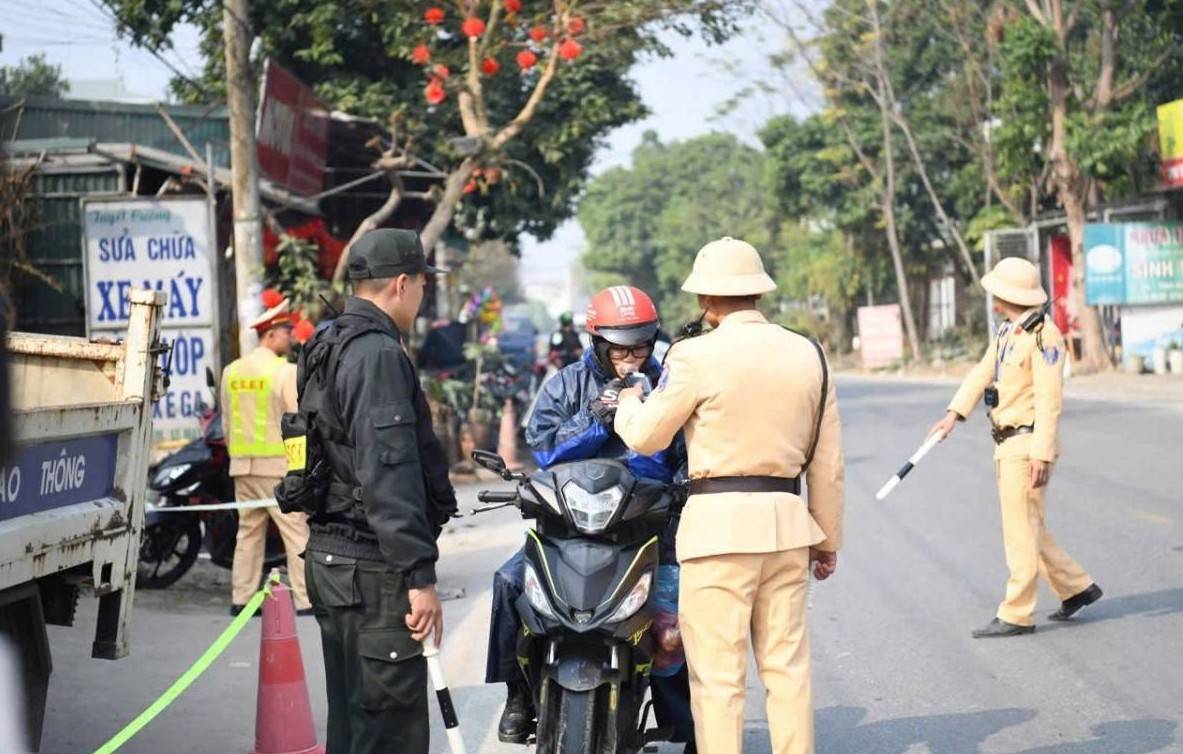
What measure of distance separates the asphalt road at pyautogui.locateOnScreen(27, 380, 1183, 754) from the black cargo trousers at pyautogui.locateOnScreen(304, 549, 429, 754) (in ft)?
6.43

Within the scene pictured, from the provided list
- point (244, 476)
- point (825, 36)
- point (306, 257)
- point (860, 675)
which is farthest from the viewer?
point (825, 36)

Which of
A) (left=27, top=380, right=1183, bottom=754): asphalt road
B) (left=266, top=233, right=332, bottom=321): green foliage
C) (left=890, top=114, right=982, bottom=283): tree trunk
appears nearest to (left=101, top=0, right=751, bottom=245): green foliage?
(left=266, top=233, right=332, bottom=321): green foliage

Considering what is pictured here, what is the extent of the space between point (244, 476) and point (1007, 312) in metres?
4.57

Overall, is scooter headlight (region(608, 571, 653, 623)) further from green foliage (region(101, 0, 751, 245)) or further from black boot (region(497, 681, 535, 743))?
green foliage (region(101, 0, 751, 245))

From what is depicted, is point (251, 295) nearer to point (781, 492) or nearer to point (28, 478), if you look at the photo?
point (28, 478)

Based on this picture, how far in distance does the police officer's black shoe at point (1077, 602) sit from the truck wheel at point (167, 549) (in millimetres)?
5581

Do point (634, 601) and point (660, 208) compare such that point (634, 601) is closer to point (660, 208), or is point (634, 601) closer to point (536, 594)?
point (536, 594)

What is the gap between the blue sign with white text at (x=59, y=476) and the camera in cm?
479

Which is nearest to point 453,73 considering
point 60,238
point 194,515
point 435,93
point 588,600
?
point 435,93

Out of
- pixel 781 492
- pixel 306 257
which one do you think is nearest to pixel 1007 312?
pixel 781 492

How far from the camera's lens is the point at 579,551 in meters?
4.73

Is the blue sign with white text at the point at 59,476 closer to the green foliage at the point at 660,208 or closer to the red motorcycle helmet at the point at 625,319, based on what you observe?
the red motorcycle helmet at the point at 625,319

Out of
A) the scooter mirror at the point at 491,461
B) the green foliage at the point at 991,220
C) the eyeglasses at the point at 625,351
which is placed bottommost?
the scooter mirror at the point at 491,461

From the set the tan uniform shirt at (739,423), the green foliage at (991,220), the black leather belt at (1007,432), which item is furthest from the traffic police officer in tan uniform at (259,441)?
the green foliage at (991,220)
